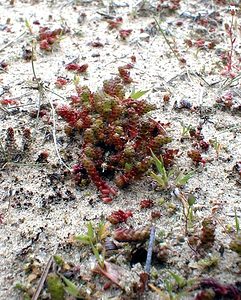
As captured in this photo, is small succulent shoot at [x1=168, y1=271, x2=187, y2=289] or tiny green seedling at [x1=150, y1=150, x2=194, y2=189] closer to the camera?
small succulent shoot at [x1=168, y1=271, x2=187, y2=289]

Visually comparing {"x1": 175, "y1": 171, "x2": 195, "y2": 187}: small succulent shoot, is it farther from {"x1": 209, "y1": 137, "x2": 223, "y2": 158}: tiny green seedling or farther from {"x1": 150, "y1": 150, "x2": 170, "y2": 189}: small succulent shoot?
{"x1": 209, "y1": 137, "x2": 223, "y2": 158}: tiny green seedling

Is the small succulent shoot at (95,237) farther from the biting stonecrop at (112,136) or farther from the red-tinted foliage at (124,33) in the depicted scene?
the red-tinted foliage at (124,33)

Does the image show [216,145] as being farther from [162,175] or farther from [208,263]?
[208,263]

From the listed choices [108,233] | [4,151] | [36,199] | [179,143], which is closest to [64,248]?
[108,233]

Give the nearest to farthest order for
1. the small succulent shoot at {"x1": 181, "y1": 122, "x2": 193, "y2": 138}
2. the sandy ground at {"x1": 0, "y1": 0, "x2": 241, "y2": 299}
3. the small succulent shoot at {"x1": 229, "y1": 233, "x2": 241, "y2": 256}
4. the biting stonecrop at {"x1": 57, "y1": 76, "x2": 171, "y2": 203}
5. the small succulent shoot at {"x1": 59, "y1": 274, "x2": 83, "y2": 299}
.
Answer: the small succulent shoot at {"x1": 59, "y1": 274, "x2": 83, "y2": 299} → the small succulent shoot at {"x1": 229, "y1": 233, "x2": 241, "y2": 256} → the sandy ground at {"x1": 0, "y1": 0, "x2": 241, "y2": 299} → the biting stonecrop at {"x1": 57, "y1": 76, "x2": 171, "y2": 203} → the small succulent shoot at {"x1": 181, "y1": 122, "x2": 193, "y2": 138}

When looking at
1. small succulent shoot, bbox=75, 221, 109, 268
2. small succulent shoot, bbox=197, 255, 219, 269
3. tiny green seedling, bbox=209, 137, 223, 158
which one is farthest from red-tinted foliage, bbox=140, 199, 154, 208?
tiny green seedling, bbox=209, 137, 223, 158

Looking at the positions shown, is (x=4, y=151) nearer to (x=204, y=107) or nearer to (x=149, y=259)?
(x=149, y=259)
